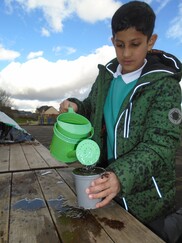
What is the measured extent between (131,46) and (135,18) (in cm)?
17

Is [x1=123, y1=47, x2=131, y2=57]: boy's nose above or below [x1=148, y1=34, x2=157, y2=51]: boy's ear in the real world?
below

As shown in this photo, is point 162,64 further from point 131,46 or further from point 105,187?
point 105,187

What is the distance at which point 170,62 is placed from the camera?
1.82 meters

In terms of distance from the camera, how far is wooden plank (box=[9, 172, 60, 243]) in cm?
121

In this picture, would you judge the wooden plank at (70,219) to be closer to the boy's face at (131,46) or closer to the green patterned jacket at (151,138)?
the green patterned jacket at (151,138)

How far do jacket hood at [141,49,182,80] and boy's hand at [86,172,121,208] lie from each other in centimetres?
79

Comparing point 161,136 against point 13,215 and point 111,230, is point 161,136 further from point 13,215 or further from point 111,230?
point 13,215

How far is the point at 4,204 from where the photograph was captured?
1.68m

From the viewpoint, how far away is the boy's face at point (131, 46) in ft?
5.37

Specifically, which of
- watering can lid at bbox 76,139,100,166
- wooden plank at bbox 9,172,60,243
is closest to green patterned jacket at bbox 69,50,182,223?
watering can lid at bbox 76,139,100,166

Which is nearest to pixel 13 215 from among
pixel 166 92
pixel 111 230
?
pixel 111 230

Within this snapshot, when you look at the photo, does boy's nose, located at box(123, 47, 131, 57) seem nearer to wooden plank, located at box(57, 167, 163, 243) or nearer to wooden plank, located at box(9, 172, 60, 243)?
wooden plank, located at box(57, 167, 163, 243)

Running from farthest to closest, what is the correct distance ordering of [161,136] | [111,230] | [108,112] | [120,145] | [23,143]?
[23,143], [108,112], [120,145], [161,136], [111,230]

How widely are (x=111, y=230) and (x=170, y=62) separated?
1174mm
